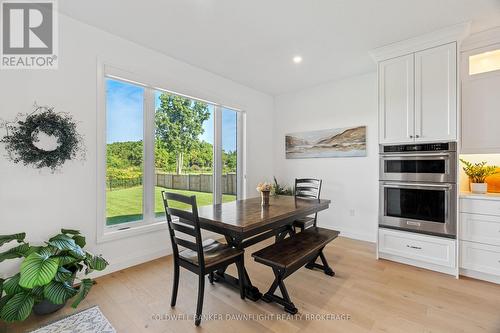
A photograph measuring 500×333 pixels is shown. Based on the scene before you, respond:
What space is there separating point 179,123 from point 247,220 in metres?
2.23

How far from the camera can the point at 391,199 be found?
3002mm

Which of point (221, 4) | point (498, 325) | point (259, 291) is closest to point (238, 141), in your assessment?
point (221, 4)

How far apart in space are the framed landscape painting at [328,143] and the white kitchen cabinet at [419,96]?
854mm

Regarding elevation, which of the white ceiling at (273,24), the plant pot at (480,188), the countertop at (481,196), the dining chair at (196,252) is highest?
the white ceiling at (273,24)

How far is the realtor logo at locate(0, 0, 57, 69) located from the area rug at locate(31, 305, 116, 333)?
228 cm

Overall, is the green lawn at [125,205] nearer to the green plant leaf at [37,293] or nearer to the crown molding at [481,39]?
the green plant leaf at [37,293]

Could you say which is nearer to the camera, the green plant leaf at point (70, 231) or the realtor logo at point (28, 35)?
the realtor logo at point (28, 35)

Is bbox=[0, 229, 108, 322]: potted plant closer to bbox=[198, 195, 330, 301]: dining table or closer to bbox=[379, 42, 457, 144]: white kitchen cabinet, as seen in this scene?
bbox=[198, 195, 330, 301]: dining table

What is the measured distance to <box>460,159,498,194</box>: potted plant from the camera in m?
2.70

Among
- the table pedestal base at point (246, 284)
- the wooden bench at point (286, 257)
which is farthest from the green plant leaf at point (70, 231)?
the wooden bench at point (286, 257)

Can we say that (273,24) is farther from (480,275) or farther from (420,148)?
(480,275)

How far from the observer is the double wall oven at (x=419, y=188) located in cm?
263

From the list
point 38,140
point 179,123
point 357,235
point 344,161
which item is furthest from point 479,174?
point 38,140

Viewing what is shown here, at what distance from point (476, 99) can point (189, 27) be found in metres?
→ 3.40
